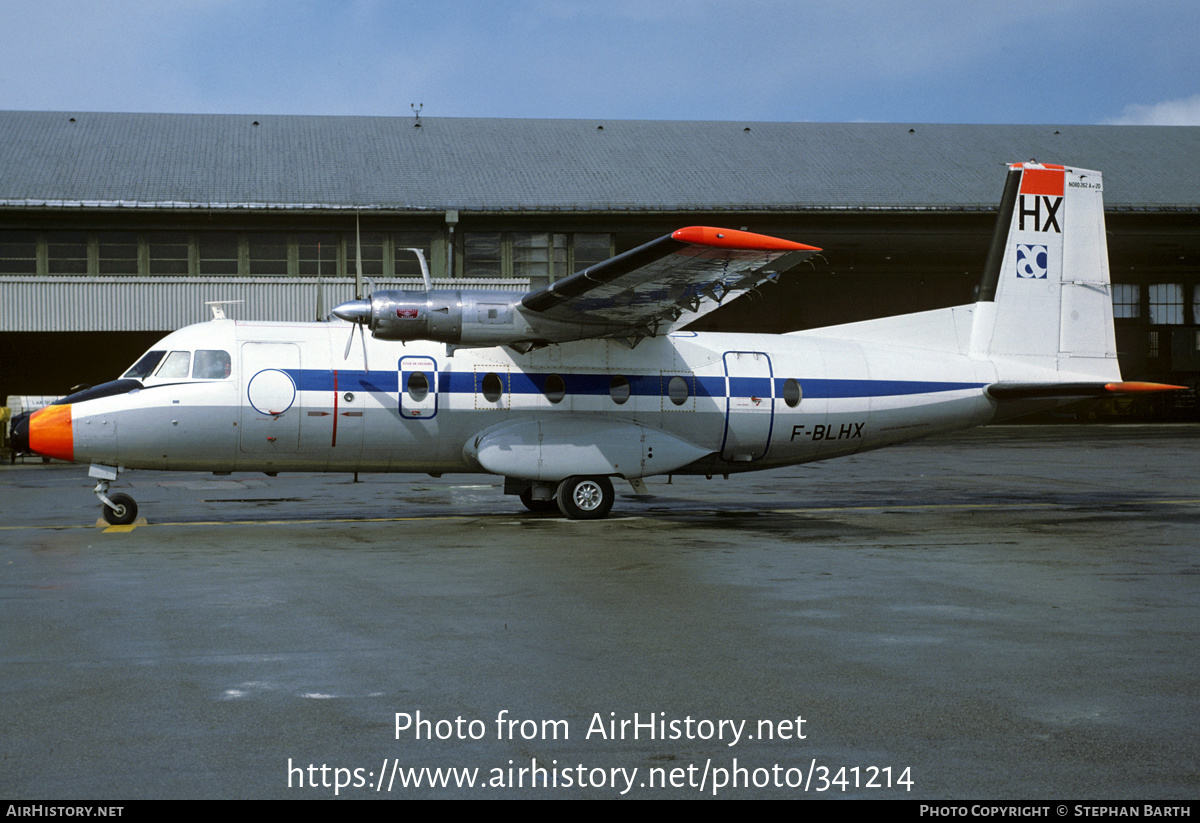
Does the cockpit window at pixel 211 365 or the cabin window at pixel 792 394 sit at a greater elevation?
the cockpit window at pixel 211 365

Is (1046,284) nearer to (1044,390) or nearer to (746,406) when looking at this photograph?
(1044,390)

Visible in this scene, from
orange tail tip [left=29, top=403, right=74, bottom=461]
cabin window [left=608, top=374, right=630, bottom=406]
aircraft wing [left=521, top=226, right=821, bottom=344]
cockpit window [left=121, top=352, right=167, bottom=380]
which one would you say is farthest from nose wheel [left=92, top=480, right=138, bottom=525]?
cabin window [left=608, top=374, right=630, bottom=406]

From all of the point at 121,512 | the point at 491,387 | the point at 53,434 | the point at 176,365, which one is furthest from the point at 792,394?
the point at 53,434

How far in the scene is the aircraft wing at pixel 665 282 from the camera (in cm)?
1355

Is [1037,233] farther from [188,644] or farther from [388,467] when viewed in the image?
[188,644]

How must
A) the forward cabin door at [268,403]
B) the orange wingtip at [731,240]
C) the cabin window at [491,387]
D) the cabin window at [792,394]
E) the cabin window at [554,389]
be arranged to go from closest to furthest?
the orange wingtip at [731,240] → the forward cabin door at [268,403] → the cabin window at [491,387] → the cabin window at [554,389] → the cabin window at [792,394]

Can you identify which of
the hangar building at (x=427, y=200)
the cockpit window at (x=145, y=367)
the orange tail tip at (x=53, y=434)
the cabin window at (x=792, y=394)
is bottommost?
the orange tail tip at (x=53, y=434)

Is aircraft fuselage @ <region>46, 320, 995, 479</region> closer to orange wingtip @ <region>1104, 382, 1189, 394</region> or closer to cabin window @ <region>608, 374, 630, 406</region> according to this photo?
cabin window @ <region>608, 374, 630, 406</region>

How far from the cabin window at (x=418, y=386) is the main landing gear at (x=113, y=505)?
4076mm

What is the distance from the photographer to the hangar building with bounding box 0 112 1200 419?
38.0 m

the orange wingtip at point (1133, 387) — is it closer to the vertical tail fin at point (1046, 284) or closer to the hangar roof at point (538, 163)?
the vertical tail fin at point (1046, 284)

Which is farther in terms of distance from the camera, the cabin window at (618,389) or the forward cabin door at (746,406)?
the forward cabin door at (746,406)

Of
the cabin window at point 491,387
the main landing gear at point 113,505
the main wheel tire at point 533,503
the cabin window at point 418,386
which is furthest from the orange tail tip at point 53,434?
the main wheel tire at point 533,503

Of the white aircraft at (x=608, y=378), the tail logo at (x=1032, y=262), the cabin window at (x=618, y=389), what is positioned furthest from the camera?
the tail logo at (x=1032, y=262)
